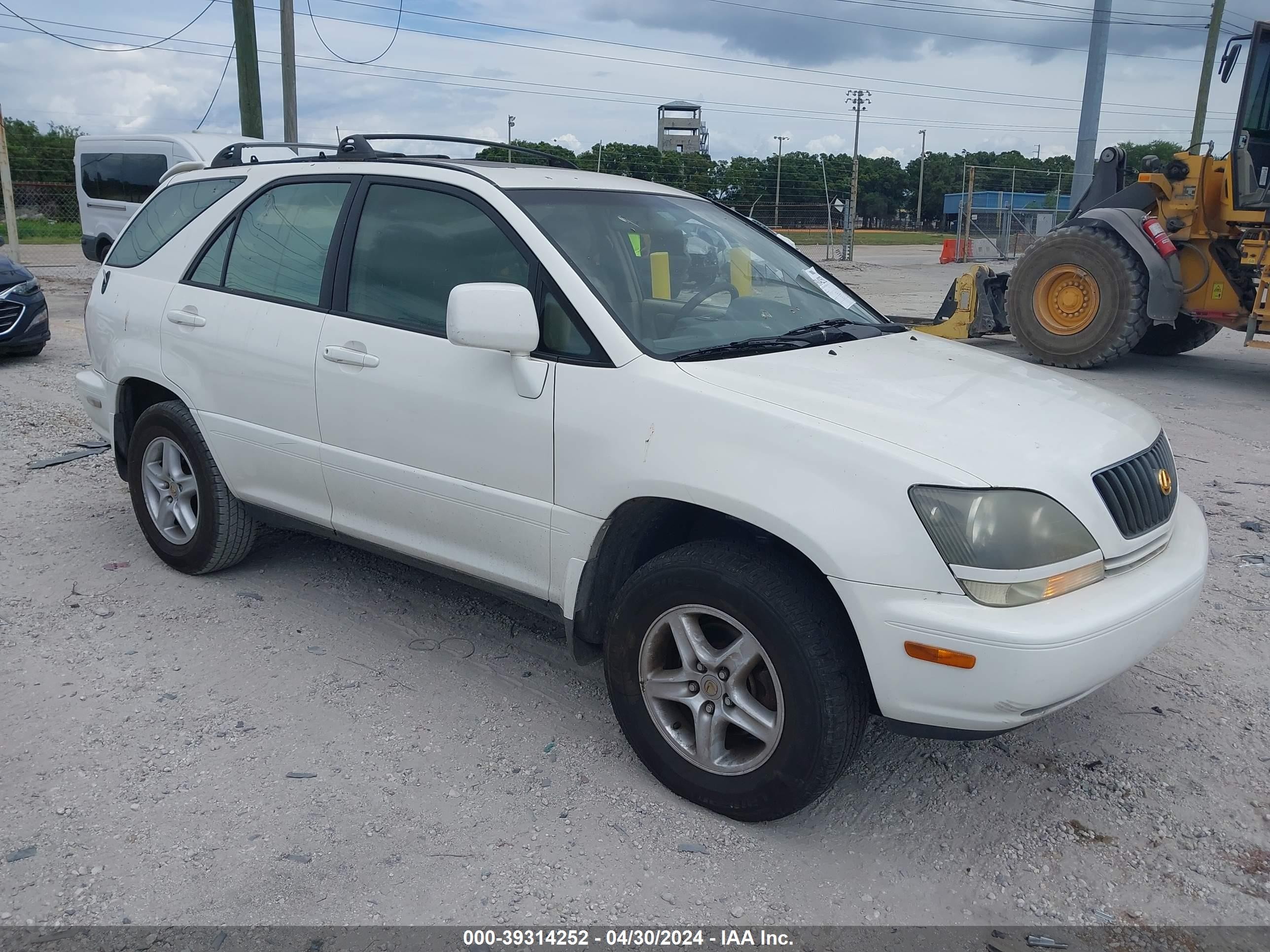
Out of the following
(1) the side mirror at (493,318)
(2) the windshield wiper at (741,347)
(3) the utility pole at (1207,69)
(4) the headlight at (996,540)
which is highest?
(3) the utility pole at (1207,69)

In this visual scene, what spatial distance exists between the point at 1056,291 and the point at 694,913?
9559mm

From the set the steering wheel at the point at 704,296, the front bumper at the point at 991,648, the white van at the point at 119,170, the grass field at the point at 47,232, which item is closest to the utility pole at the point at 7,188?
the white van at the point at 119,170

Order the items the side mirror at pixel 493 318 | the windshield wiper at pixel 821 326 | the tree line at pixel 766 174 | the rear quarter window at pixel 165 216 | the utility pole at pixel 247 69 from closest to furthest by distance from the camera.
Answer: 1. the side mirror at pixel 493 318
2. the windshield wiper at pixel 821 326
3. the rear quarter window at pixel 165 216
4. the utility pole at pixel 247 69
5. the tree line at pixel 766 174

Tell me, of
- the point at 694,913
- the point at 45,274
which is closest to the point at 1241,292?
the point at 694,913

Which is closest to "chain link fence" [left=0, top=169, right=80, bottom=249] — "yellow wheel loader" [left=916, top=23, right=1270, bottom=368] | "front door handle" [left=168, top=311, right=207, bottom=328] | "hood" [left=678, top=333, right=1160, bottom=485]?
"yellow wheel loader" [left=916, top=23, right=1270, bottom=368]

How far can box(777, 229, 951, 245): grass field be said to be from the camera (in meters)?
39.5

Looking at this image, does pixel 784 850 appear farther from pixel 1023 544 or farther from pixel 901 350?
pixel 901 350

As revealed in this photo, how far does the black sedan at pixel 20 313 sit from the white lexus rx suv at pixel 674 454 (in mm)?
6385

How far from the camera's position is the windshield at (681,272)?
11.1 ft

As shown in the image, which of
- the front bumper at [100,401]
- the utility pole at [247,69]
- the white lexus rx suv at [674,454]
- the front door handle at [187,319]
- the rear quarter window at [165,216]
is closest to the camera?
the white lexus rx suv at [674,454]

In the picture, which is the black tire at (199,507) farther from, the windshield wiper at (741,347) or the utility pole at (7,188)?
the utility pole at (7,188)

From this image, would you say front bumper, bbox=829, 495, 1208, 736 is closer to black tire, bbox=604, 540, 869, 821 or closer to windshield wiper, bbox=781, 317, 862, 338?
black tire, bbox=604, 540, 869, 821

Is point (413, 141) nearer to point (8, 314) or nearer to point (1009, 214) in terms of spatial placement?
point (8, 314)

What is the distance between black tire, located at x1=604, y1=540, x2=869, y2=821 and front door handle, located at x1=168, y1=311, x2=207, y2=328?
2.42 metres
